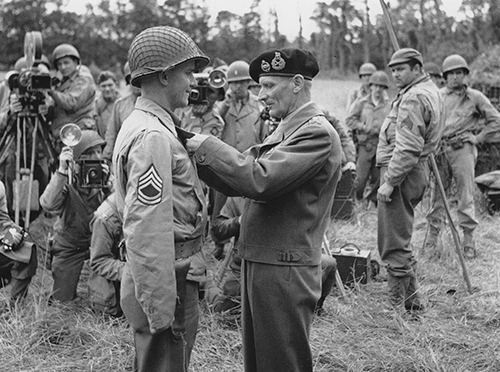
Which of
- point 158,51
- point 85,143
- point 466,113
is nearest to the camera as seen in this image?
point 158,51

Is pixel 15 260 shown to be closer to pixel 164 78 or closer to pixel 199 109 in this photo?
pixel 199 109

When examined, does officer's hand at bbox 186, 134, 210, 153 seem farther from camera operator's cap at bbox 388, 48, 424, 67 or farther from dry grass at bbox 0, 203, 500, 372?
camera operator's cap at bbox 388, 48, 424, 67

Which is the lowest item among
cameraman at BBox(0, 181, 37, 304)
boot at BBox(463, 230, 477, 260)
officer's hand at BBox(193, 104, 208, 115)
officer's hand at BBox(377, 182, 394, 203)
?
boot at BBox(463, 230, 477, 260)

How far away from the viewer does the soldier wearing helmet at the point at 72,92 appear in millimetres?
6500

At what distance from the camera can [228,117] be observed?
664 cm

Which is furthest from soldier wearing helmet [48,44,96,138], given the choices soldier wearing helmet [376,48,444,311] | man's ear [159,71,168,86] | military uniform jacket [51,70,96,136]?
man's ear [159,71,168,86]

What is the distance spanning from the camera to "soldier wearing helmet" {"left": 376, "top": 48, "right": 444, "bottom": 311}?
15.3 ft

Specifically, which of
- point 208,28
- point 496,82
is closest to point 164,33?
point 496,82

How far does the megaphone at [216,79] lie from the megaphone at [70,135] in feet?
4.99

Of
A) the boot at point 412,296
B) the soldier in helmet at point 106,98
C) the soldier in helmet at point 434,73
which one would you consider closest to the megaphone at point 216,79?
the soldier in helmet at point 106,98

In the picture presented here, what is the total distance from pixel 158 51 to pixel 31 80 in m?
3.72

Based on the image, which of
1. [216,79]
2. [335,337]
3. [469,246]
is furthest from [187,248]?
[469,246]

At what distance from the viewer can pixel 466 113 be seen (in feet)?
22.7

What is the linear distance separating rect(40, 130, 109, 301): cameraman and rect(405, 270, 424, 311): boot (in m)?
2.44
